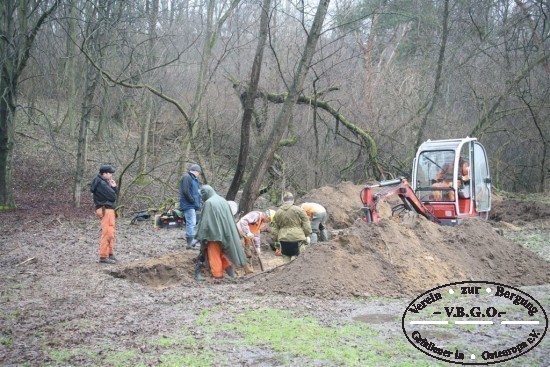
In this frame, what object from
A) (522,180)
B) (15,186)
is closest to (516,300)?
(15,186)

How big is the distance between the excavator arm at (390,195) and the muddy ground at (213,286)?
912 mm

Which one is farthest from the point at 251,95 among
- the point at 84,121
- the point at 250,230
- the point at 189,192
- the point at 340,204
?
the point at 250,230

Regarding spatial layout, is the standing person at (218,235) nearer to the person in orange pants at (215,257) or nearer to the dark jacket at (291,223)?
the person in orange pants at (215,257)

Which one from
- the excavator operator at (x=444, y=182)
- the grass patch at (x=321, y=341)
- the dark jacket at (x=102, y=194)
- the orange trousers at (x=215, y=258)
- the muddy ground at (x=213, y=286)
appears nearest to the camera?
the grass patch at (x=321, y=341)

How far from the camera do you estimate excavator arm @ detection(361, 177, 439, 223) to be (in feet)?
45.3

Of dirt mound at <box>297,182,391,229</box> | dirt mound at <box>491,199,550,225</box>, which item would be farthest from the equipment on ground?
dirt mound at <box>491,199,550,225</box>

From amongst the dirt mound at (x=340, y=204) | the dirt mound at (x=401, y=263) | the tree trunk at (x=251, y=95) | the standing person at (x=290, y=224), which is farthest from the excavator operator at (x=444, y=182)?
the standing person at (x=290, y=224)

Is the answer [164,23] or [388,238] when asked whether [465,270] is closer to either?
[388,238]

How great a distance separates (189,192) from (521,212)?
12.7 metres

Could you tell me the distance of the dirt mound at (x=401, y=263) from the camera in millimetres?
9469

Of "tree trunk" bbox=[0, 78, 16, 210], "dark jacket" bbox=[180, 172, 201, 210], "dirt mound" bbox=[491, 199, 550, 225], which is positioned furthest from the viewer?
"dirt mound" bbox=[491, 199, 550, 225]

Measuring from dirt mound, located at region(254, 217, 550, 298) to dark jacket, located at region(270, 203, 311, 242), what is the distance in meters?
1.05

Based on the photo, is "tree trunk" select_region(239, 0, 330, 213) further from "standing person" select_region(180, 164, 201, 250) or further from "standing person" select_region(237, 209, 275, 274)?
"standing person" select_region(237, 209, 275, 274)

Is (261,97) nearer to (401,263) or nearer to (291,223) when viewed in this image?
(291,223)
